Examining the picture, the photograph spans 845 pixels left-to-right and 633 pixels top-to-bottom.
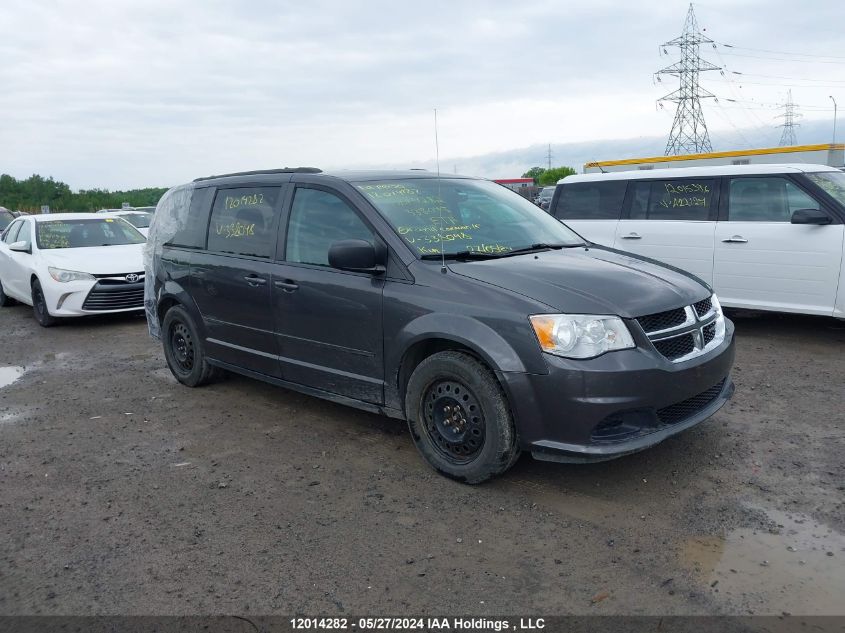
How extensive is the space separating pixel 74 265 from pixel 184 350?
4.38 meters

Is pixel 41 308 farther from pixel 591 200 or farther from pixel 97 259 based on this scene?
pixel 591 200

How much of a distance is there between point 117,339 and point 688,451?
7.12 m

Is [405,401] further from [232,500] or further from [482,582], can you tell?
[482,582]

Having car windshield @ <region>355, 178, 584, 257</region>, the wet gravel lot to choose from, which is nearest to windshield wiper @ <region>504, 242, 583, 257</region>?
car windshield @ <region>355, 178, 584, 257</region>

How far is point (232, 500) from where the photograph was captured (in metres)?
4.19

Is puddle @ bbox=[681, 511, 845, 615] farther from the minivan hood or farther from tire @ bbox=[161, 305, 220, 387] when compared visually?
tire @ bbox=[161, 305, 220, 387]

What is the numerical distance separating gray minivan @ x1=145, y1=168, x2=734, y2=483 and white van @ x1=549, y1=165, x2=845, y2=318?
10.2 feet

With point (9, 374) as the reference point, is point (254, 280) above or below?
above

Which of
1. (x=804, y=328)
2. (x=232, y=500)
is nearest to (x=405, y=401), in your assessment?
(x=232, y=500)

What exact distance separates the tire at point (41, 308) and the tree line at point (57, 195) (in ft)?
133

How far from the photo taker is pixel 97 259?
400 inches

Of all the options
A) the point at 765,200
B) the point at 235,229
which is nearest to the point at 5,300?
the point at 235,229

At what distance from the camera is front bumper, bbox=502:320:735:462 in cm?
371

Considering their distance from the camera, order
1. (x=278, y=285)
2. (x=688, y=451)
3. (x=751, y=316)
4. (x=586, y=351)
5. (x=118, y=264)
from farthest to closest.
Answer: (x=118, y=264)
(x=751, y=316)
(x=278, y=285)
(x=688, y=451)
(x=586, y=351)
